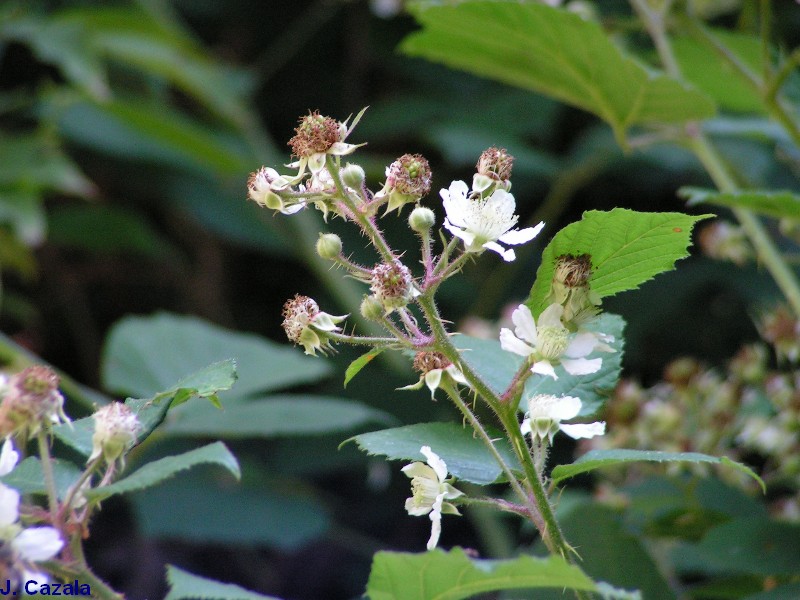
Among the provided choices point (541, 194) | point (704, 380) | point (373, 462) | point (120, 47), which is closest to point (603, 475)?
point (704, 380)

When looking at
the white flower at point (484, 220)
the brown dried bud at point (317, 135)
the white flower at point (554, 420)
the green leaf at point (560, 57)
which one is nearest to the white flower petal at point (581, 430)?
the white flower at point (554, 420)

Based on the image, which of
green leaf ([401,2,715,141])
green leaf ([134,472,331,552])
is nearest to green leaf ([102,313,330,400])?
green leaf ([134,472,331,552])

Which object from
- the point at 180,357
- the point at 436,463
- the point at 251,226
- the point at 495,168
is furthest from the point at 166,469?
the point at 251,226

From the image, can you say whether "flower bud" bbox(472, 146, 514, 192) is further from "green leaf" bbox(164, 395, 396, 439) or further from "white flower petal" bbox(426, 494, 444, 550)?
"green leaf" bbox(164, 395, 396, 439)

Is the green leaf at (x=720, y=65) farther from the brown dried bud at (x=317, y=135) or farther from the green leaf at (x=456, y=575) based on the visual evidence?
the green leaf at (x=456, y=575)

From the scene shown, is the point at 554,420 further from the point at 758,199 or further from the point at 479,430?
the point at 758,199

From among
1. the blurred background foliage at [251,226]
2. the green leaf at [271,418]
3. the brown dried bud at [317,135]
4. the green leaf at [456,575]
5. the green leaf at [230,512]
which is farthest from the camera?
the blurred background foliage at [251,226]
